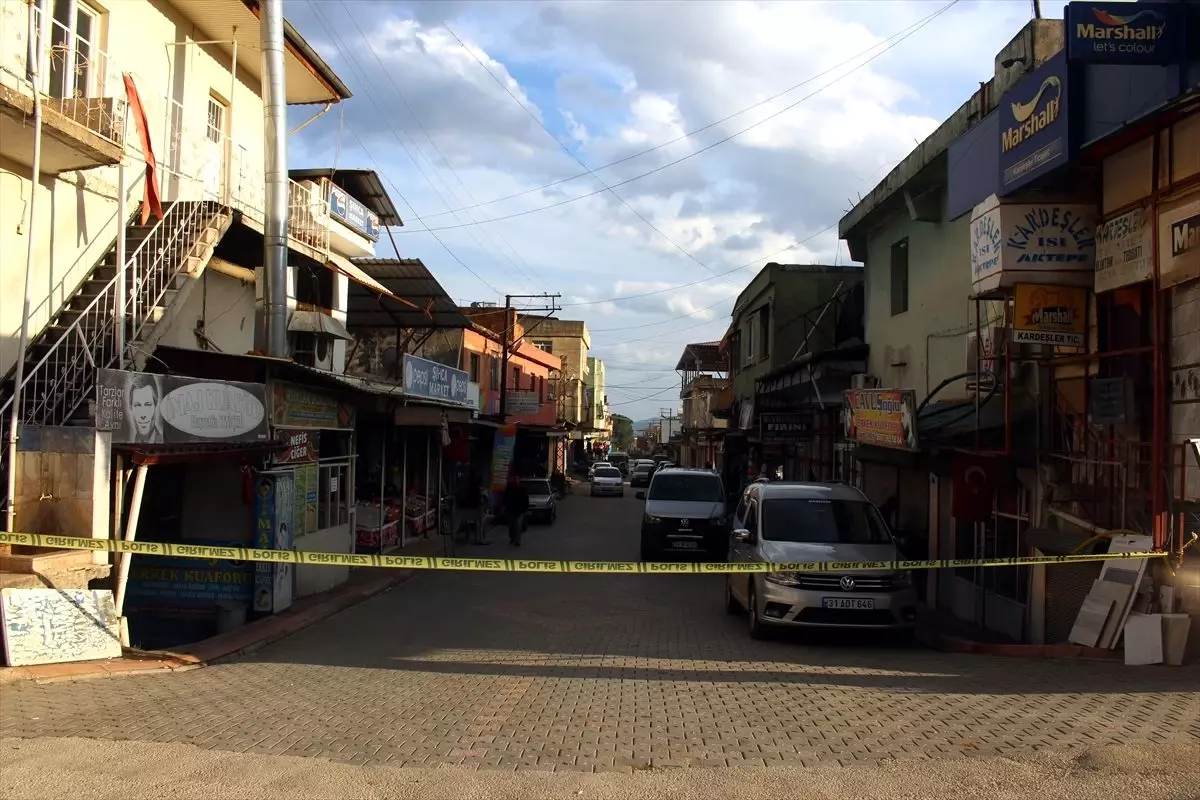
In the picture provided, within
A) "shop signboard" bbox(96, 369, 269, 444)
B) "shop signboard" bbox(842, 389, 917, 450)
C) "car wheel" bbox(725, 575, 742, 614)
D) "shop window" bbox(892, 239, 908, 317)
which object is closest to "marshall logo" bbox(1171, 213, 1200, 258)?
"shop signboard" bbox(842, 389, 917, 450)

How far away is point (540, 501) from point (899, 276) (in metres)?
14.5

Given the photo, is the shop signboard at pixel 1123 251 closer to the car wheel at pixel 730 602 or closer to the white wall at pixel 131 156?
the car wheel at pixel 730 602

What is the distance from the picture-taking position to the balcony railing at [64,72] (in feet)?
30.3

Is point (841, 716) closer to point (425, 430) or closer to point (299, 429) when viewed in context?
point (299, 429)

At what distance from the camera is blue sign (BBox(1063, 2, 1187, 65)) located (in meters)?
7.66

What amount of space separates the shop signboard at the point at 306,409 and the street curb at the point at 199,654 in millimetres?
2482

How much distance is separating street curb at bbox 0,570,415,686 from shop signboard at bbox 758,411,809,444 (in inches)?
420

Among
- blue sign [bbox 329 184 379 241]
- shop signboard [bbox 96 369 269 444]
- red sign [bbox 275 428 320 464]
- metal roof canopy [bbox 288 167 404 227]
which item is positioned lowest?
red sign [bbox 275 428 320 464]

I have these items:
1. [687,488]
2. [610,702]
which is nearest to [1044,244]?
[610,702]

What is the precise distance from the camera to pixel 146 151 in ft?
34.2

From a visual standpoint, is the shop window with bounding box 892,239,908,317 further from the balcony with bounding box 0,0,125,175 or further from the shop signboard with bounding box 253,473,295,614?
the balcony with bounding box 0,0,125,175

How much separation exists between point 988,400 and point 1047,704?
5.21m

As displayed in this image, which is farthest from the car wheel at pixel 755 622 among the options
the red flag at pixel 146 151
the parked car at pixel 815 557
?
the red flag at pixel 146 151

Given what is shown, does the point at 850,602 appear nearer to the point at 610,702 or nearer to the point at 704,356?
the point at 610,702
